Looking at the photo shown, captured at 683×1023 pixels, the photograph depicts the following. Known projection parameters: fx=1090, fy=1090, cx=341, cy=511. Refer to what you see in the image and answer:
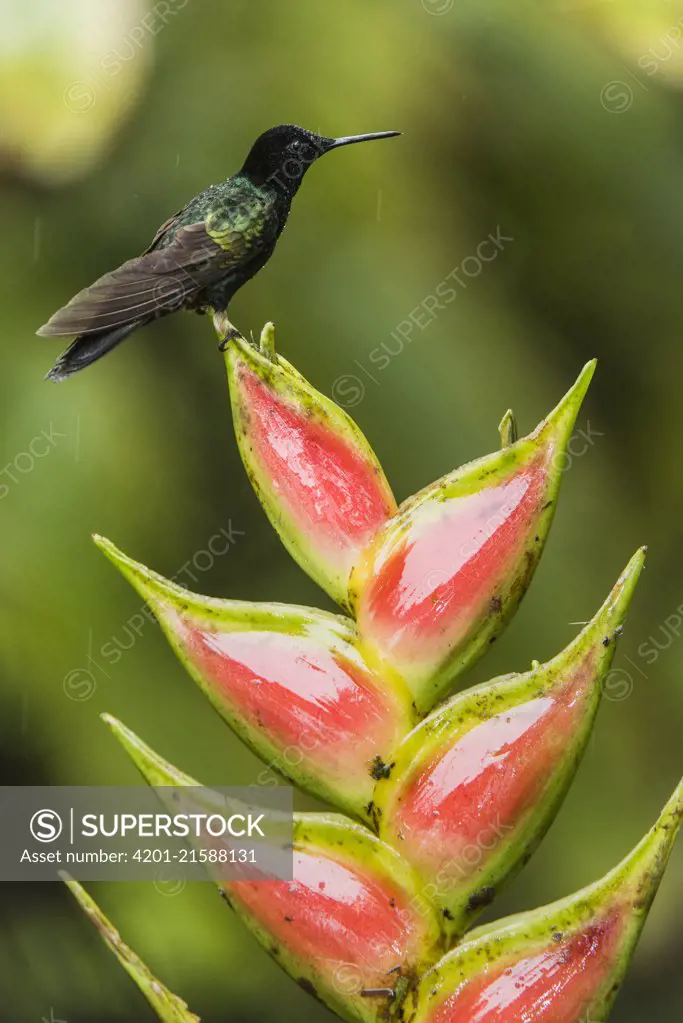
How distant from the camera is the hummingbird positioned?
23.2 inches

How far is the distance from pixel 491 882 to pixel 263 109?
642 millimetres

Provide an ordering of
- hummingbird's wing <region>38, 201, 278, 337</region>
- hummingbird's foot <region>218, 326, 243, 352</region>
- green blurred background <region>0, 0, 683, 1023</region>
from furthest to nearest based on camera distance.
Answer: green blurred background <region>0, 0, 683, 1023</region>, hummingbird's wing <region>38, 201, 278, 337</region>, hummingbird's foot <region>218, 326, 243, 352</region>

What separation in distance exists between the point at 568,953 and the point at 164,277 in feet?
1.32

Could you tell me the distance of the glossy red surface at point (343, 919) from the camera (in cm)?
38

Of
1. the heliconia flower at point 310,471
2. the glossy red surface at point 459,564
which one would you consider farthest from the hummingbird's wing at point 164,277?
the glossy red surface at point 459,564

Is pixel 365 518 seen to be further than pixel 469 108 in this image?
No

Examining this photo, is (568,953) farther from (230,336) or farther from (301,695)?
(230,336)

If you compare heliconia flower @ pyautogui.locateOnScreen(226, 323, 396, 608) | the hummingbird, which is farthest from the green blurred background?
heliconia flower @ pyautogui.locateOnScreen(226, 323, 396, 608)

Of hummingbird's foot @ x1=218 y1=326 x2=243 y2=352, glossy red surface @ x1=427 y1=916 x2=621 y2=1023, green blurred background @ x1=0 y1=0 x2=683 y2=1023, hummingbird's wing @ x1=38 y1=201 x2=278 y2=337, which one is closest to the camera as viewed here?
glossy red surface @ x1=427 y1=916 x2=621 y2=1023

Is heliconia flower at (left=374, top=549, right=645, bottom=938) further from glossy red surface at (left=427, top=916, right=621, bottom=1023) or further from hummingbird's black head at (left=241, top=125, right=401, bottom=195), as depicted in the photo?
hummingbird's black head at (left=241, top=125, right=401, bottom=195)

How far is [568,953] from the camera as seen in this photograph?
1.20 feet

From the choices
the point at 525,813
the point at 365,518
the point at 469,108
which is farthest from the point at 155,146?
the point at 525,813

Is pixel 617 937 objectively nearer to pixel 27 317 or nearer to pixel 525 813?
pixel 525 813

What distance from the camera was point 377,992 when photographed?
1.26 ft
